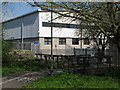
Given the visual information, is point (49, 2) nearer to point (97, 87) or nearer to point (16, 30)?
point (97, 87)

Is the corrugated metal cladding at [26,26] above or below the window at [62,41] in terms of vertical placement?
above

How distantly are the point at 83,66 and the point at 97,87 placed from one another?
186 inches

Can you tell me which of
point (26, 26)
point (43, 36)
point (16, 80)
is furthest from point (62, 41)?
point (16, 80)

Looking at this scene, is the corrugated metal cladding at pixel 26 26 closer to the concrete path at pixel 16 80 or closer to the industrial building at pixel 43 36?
the industrial building at pixel 43 36

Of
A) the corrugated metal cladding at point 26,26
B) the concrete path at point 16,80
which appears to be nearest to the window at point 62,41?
the corrugated metal cladding at point 26,26

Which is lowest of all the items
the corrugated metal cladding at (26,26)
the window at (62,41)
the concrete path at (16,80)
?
the concrete path at (16,80)

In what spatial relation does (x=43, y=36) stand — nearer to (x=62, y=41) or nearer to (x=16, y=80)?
(x=62, y=41)

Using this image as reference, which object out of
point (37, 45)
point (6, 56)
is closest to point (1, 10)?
point (6, 56)

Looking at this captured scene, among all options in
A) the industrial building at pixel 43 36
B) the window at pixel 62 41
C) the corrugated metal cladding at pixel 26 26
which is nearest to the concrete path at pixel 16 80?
the industrial building at pixel 43 36

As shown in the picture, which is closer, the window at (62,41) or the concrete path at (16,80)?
the concrete path at (16,80)

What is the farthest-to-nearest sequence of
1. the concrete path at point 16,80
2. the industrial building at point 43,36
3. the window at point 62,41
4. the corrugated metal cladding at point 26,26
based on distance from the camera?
the window at point 62,41 < the corrugated metal cladding at point 26,26 < the industrial building at point 43,36 < the concrete path at point 16,80

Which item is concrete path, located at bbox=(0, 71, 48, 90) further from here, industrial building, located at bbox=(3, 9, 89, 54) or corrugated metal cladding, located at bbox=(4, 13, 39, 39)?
corrugated metal cladding, located at bbox=(4, 13, 39, 39)

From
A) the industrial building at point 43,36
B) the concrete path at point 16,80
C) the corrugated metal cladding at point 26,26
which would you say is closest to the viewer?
the concrete path at point 16,80

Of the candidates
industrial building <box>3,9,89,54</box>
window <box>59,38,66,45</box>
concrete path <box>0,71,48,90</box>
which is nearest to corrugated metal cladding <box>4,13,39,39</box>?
industrial building <box>3,9,89,54</box>
